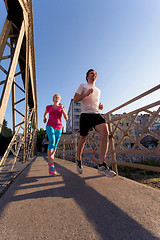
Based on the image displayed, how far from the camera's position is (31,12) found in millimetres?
4184

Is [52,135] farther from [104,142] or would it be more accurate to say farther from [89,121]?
[104,142]

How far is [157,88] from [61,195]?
2.10m

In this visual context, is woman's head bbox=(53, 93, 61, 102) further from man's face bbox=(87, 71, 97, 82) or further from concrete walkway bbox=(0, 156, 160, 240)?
concrete walkway bbox=(0, 156, 160, 240)

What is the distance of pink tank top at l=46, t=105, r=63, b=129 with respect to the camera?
3.01 m

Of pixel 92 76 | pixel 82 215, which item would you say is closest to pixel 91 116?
pixel 92 76

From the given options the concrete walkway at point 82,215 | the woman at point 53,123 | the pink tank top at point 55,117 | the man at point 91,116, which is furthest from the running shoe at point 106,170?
the pink tank top at point 55,117

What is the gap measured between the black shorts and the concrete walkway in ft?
3.79

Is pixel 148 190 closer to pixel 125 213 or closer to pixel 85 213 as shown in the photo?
pixel 125 213

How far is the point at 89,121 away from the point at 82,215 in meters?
1.59

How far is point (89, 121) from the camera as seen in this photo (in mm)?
2379

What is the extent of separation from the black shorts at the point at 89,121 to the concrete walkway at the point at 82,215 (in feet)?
3.79

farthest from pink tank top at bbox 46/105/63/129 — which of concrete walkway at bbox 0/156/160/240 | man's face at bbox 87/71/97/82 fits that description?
concrete walkway at bbox 0/156/160/240

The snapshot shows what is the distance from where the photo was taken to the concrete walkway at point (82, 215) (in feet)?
2.50

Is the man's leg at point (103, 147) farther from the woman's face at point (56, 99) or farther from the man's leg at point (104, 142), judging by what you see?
the woman's face at point (56, 99)
